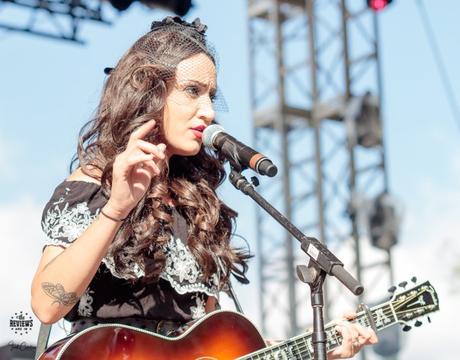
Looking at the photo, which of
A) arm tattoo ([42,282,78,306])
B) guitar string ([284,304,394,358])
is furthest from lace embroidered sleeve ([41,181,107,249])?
guitar string ([284,304,394,358])

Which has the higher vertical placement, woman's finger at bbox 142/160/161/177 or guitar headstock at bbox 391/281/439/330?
woman's finger at bbox 142/160/161/177

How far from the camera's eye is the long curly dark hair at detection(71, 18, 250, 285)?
10.1ft

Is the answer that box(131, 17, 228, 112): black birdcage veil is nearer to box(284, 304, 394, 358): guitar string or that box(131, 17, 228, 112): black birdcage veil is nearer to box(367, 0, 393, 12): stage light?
box(284, 304, 394, 358): guitar string

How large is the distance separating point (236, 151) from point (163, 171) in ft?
1.56

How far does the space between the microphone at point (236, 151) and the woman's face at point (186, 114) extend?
0.26 ft

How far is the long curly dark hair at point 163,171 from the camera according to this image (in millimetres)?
3080

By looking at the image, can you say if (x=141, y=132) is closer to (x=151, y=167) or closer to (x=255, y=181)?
(x=151, y=167)

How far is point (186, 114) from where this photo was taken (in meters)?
3.09

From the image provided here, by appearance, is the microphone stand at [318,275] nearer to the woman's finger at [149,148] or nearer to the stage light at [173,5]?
the woman's finger at [149,148]

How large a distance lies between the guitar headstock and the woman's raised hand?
1074 millimetres

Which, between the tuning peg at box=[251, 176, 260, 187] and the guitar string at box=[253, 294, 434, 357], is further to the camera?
the guitar string at box=[253, 294, 434, 357]

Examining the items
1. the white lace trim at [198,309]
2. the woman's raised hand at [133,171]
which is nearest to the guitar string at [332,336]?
the white lace trim at [198,309]

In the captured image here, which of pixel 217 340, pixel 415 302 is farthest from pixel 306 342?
pixel 415 302

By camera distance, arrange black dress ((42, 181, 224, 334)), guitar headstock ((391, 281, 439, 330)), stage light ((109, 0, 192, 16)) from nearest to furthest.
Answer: black dress ((42, 181, 224, 334)), guitar headstock ((391, 281, 439, 330)), stage light ((109, 0, 192, 16))
